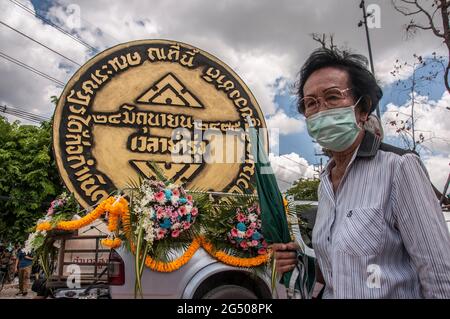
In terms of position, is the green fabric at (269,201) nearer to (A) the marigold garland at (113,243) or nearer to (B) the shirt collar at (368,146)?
(B) the shirt collar at (368,146)

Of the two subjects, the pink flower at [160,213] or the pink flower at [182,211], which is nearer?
the pink flower at [160,213]

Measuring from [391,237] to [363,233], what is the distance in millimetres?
93

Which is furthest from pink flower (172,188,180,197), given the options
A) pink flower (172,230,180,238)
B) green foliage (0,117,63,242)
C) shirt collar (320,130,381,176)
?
green foliage (0,117,63,242)

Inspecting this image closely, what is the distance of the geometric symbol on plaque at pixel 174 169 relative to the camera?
621 cm

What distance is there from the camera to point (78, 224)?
13.0 ft

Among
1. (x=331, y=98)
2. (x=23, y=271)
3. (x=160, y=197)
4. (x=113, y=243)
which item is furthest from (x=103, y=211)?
(x=23, y=271)

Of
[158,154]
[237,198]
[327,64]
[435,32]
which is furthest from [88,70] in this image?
[435,32]

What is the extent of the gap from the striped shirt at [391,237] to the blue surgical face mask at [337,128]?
0.63 feet

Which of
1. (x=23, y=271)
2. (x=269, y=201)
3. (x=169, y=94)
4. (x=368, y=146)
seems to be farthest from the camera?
(x=23, y=271)

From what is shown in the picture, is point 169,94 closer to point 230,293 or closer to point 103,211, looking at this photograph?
point 103,211

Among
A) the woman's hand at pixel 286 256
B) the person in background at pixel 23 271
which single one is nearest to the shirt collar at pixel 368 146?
the woman's hand at pixel 286 256

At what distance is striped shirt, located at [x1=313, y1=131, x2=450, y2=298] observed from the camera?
1257mm

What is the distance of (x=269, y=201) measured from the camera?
1813 millimetres
